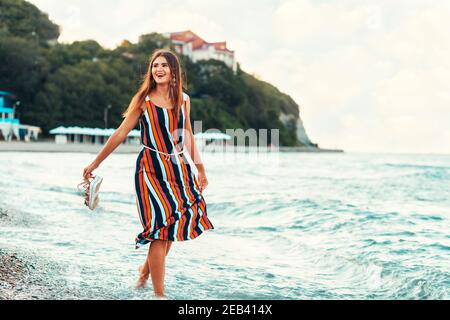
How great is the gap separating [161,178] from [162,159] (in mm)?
103

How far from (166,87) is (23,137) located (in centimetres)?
4655

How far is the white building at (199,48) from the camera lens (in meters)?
87.4

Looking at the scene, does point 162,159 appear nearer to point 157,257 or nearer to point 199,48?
point 157,257

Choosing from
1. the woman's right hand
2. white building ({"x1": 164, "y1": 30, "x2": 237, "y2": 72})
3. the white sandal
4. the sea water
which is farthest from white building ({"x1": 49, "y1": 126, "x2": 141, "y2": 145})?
the woman's right hand

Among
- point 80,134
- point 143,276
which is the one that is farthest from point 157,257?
point 80,134

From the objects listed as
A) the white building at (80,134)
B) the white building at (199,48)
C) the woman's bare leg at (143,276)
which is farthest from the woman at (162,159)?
the white building at (199,48)

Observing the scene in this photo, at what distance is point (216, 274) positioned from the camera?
190 inches

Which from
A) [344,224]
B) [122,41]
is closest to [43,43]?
[122,41]

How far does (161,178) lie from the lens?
349 centimetres

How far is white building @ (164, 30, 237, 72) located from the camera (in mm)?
87438

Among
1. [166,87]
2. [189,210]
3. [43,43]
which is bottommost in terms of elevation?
[189,210]

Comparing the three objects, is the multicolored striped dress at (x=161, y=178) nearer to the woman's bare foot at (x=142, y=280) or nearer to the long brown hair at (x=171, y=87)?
the long brown hair at (x=171, y=87)

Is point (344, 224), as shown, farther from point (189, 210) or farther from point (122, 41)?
point (122, 41)

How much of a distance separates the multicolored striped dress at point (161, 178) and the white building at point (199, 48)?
83.3m
